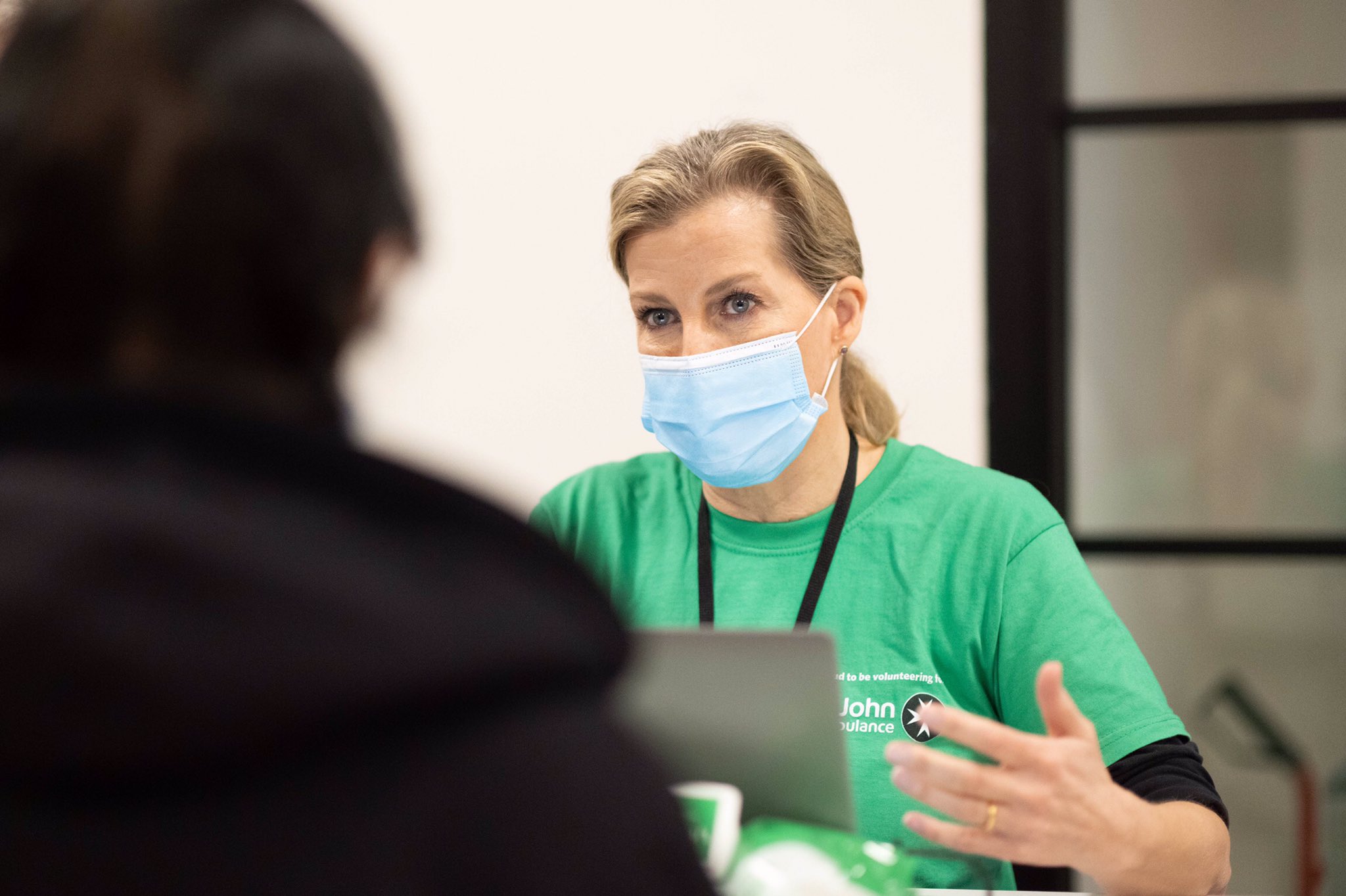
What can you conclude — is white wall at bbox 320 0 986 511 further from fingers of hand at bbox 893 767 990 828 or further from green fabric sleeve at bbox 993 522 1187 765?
fingers of hand at bbox 893 767 990 828

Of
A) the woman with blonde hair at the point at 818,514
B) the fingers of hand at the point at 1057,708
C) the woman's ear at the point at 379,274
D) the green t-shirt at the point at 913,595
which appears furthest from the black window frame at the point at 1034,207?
the woman's ear at the point at 379,274

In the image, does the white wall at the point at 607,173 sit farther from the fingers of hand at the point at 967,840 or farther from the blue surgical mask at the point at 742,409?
the fingers of hand at the point at 967,840

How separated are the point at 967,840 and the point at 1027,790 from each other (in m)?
0.07

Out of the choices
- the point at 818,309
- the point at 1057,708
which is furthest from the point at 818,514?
the point at 1057,708

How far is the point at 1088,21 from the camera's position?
8.70ft

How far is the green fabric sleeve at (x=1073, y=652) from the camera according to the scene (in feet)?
4.08


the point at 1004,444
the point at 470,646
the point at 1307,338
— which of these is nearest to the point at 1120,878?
the point at 470,646

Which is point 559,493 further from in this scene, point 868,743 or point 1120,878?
point 1120,878

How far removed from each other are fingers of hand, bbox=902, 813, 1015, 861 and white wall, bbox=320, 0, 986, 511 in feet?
4.38

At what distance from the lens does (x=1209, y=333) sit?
2.72 meters

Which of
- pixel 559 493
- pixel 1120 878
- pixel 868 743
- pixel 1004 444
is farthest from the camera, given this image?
pixel 1004 444

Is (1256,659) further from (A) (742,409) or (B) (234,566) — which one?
(B) (234,566)

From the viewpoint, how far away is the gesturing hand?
0.92 metres

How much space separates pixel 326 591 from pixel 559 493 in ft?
4.08
